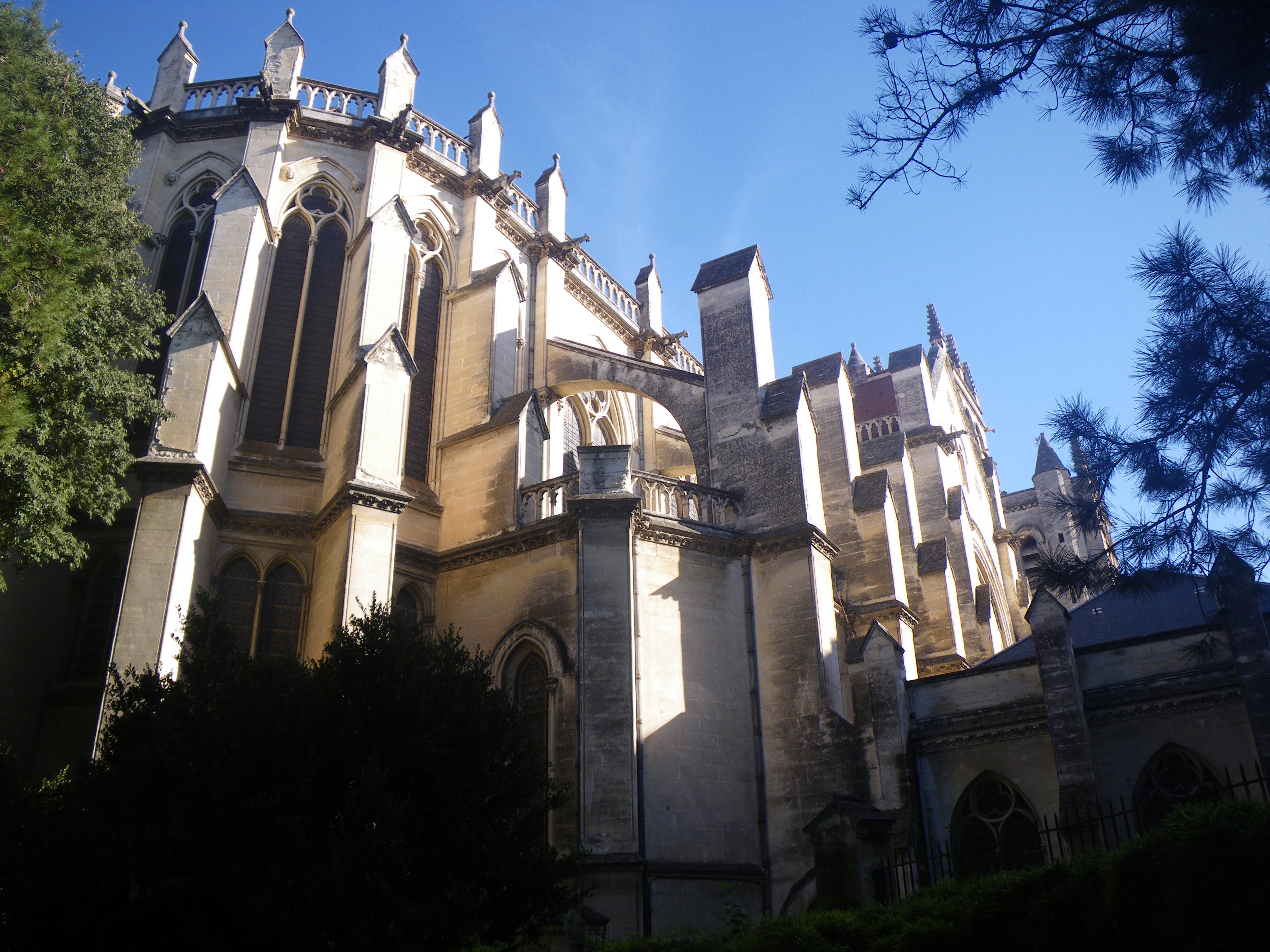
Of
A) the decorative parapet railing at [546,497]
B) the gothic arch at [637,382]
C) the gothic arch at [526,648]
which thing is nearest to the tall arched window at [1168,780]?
the gothic arch at [637,382]

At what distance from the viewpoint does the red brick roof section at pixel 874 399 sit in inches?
1170

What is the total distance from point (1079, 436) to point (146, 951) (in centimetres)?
823

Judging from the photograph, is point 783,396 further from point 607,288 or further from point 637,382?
point 607,288

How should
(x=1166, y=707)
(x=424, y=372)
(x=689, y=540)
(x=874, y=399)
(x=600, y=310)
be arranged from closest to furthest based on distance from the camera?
(x=1166, y=707)
(x=689, y=540)
(x=424, y=372)
(x=600, y=310)
(x=874, y=399)

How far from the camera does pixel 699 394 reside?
1778 centimetres

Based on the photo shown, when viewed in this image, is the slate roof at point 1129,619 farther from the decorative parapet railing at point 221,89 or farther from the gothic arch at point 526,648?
the decorative parapet railing at point 221,89

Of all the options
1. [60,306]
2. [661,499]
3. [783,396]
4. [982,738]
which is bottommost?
[982,738]

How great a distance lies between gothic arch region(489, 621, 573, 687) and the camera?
14.3 m

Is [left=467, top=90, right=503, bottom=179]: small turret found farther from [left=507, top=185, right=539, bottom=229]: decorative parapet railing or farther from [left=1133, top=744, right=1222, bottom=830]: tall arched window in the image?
[left=1133, top=744, right=1222, bottom=830]: tall arched window

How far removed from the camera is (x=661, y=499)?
1573 centimetres

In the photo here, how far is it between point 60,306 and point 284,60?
1115cm

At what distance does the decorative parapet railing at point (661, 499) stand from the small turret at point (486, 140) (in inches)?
328

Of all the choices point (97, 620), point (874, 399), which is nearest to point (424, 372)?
point (97, 620)

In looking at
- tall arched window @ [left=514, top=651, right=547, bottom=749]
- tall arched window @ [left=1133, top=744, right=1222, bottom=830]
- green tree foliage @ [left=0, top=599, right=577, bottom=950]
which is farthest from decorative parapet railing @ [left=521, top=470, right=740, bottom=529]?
tall arched window @ [left=1133, top=744, right=1222, bottom=830]
